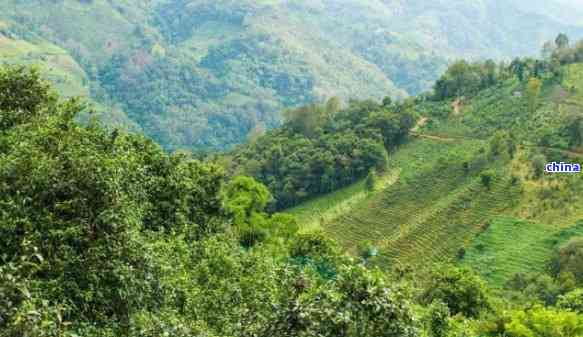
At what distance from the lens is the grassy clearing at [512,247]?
38875 mm

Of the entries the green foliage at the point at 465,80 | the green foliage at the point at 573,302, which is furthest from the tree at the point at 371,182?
the green foliage at the point at 573,302

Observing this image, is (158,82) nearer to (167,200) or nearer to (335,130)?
(335,130)

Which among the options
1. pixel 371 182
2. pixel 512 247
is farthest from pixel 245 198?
pixel 371 182

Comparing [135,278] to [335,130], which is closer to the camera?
[135,278]

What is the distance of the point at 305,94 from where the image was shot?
194 m

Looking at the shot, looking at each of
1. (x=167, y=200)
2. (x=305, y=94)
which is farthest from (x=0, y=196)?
(x=305, y=94)

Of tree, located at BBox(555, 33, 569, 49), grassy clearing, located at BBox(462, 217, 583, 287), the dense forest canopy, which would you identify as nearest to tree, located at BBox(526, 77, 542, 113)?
grassy clearing, located at BBox(462, 217, 583, 287)

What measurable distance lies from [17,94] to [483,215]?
113 feet

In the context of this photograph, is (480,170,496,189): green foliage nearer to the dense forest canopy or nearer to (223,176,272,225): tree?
(223,176,272,225): tree

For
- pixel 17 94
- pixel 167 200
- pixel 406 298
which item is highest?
pixel 17 94

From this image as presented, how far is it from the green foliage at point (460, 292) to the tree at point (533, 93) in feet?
110

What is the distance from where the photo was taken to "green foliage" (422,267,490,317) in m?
29.3

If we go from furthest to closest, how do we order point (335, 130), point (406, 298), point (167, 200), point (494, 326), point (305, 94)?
point (305, 94) < point (335, 130) < point (494, 326) < point (167, 200) < point (406, 298)

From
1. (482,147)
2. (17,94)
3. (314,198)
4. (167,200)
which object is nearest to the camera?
(17,94)
